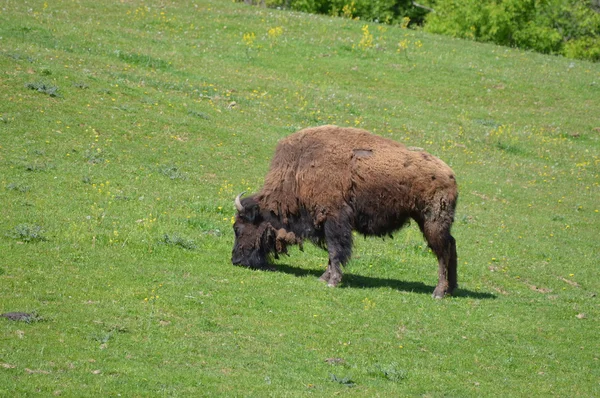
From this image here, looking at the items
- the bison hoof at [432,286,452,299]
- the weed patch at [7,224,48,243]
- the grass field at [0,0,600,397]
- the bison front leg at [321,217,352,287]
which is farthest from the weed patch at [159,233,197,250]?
the bison hoof at [432,286,452,299]

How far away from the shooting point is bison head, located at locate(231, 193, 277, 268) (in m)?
16.5

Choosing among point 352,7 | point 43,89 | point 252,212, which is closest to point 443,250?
point 252,212

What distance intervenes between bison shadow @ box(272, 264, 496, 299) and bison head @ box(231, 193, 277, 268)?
422 mm

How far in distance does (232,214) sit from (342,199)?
440 cm

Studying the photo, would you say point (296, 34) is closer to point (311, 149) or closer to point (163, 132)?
point (163, 132)

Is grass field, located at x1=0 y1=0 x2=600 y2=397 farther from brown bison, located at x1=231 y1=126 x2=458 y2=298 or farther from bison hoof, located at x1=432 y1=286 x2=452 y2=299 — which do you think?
brown bison, located at x1=231 y1=126 x2=458 y2=298

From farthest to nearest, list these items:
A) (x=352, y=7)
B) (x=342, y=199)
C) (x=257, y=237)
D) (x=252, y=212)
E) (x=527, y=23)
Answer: (x=352, y=7)
(x=527, y=23)
(x=252, y=212)
(x=257, y=237)
(x=342, y=199)

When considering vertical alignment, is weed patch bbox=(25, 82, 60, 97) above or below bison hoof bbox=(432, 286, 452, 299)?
above

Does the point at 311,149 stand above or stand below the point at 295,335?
above

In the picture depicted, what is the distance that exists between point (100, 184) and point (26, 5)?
21044mm

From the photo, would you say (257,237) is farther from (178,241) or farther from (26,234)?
(26,234)

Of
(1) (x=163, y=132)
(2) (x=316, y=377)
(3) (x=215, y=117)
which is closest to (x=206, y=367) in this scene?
(2) (x=316, y=377)

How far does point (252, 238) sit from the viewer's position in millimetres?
16516

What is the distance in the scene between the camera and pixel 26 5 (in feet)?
123
